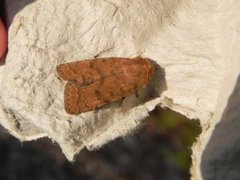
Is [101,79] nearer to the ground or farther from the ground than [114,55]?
nearer to the ground

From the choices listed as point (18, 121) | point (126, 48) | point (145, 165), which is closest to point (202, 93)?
point (126, 48)

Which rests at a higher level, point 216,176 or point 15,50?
point 15,50

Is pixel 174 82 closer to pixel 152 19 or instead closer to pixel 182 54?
pixel 182 54

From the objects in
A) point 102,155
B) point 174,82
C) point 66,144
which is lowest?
point 102,155
